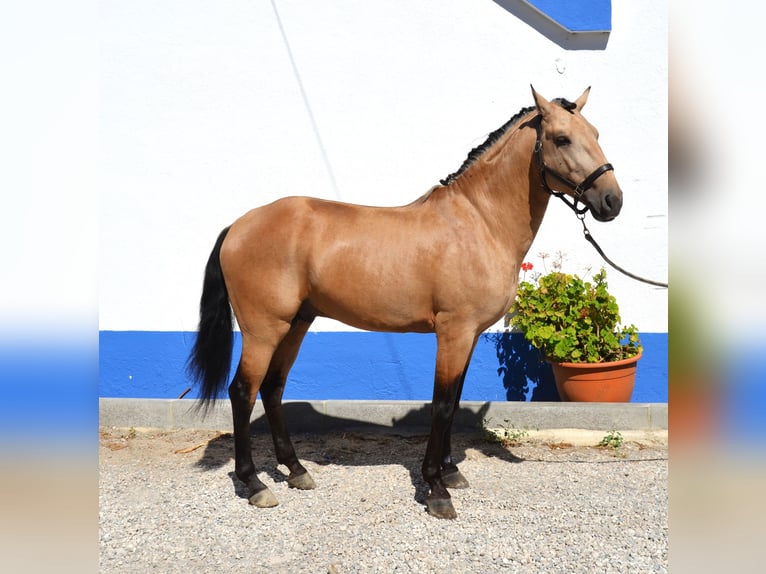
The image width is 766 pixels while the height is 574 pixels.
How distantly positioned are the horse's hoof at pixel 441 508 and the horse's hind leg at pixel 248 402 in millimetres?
934

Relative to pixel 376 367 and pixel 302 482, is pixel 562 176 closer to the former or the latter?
pixel 302 482

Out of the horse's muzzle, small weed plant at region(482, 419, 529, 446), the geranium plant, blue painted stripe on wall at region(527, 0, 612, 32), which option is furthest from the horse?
blue painted stripe on wall at region(527, 0, 612, 32)

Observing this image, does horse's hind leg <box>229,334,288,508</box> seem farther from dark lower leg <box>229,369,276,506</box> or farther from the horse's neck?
the horse's neck

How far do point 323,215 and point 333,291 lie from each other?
0.49 metres

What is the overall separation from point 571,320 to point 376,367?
170 centimetres

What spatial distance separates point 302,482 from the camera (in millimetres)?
3770

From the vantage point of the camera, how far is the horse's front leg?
3.30 m

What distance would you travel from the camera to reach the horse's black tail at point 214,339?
3652 mm

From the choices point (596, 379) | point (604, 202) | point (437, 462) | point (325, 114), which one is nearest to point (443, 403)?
point (437, 462)

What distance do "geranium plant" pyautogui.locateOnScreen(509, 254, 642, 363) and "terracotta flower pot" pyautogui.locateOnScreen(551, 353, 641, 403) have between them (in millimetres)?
64

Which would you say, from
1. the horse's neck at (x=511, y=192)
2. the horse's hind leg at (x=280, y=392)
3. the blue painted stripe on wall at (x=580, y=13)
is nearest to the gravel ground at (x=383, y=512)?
the horse's hind leg at (x=280, y=392)

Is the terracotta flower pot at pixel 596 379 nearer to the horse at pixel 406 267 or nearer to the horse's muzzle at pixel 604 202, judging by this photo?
the horse at pixel 406 267

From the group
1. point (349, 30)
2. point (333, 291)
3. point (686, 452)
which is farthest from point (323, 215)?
point (686, 452)

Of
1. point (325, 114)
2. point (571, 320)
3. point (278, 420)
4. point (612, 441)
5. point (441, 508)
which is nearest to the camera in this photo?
point (441, 508)
